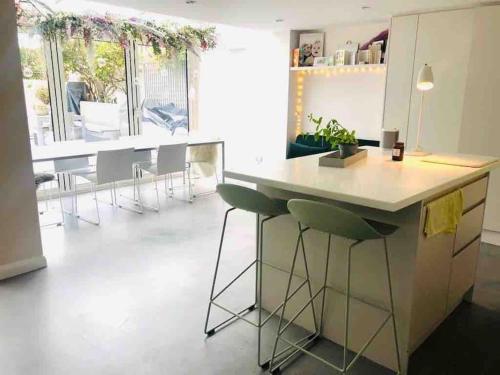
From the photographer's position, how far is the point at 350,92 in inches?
222

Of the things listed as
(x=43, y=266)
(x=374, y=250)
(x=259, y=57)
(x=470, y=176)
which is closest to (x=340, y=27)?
(x=259, y=57)

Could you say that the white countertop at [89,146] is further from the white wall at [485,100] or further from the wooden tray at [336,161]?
the white wall at [485,100]

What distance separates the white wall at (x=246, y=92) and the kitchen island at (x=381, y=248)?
11.9 feet

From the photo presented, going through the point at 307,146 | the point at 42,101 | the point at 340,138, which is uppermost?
the point at 42,101

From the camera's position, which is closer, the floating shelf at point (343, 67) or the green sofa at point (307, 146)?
the floating shelf at point (343, 67)

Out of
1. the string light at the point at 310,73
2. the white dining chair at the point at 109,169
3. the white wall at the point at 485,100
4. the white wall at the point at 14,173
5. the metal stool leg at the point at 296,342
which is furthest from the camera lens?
the string light at the point at 310,73

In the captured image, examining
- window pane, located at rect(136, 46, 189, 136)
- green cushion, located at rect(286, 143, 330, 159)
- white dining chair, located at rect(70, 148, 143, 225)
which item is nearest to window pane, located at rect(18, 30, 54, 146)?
white dining chair, located at rect(70, 148, 143, 225)

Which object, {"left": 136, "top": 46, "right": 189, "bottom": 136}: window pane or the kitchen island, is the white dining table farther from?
the kitchen island

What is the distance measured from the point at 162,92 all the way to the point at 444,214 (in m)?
5.41

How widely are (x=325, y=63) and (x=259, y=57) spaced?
126 centimetres

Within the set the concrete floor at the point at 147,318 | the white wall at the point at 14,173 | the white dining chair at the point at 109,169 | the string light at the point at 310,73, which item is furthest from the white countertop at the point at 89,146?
the string light at the point at 310,73

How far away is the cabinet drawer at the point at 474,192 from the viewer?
255 cm

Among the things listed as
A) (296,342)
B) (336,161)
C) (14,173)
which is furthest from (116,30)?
(296,342)

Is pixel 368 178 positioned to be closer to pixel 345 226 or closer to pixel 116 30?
pixel 345 226
